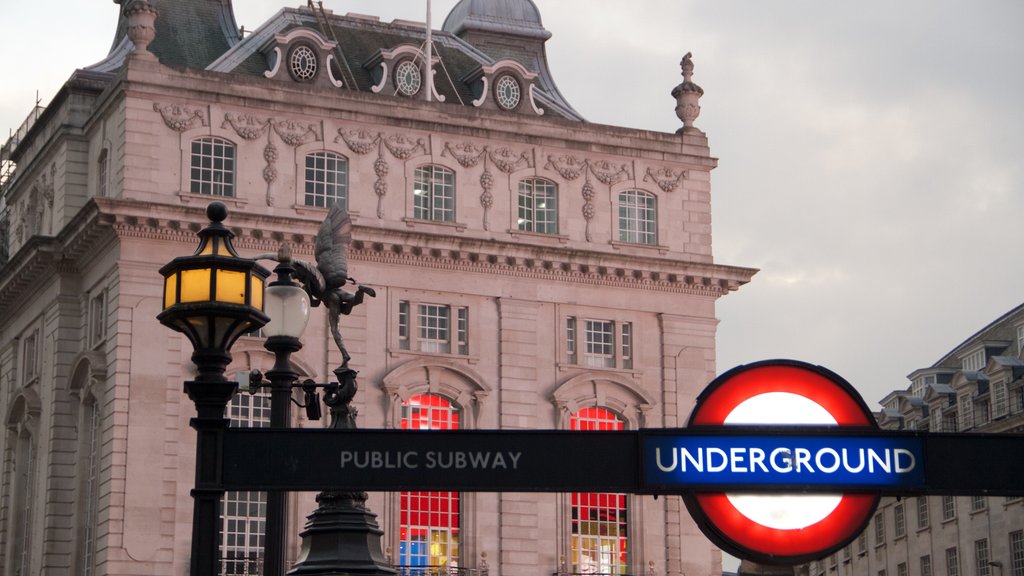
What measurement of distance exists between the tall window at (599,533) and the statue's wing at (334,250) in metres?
39.6

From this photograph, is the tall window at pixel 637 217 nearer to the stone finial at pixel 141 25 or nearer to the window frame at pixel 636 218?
the window frame at pixel 636 218

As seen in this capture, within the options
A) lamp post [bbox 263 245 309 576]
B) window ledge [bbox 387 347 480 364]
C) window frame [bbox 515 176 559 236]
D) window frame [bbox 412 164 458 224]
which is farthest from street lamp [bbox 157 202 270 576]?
window frame [bbox 515 176 559 236]

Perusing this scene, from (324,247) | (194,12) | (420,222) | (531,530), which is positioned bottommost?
(324,247)

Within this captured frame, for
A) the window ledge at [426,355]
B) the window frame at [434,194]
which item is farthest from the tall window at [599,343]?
the window frame at [434,194]

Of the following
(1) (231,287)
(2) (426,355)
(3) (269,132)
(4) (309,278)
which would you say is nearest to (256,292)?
(1) (231,287)

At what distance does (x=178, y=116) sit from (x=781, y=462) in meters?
50.0

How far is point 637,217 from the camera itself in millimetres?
59562

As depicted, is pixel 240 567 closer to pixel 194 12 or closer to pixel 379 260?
pixel 379 260

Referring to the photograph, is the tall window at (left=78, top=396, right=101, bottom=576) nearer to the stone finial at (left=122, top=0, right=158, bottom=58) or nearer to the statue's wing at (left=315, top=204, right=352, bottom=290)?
the stone finial at (left=122, top=0, right=158, bottom=58)

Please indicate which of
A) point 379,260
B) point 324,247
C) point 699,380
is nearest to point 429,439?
point 324,247

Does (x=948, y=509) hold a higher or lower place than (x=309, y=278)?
higher

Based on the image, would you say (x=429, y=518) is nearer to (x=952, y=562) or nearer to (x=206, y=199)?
(x=206, y=199)

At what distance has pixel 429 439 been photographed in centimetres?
550

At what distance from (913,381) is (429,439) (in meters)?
79.2
